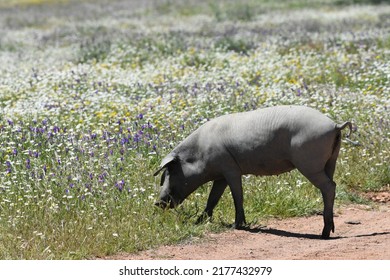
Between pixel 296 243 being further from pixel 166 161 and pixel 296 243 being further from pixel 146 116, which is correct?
pixel 146 116

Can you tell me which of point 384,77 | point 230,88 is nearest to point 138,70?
point 230,88

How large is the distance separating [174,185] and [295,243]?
161 cm

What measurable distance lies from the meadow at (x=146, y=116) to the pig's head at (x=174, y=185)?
0.43ft

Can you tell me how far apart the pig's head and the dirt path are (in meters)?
0.74

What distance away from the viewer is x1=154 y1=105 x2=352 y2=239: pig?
9.12 meters

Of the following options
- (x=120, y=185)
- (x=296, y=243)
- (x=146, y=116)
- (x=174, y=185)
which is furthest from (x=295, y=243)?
(x=146, y=116)


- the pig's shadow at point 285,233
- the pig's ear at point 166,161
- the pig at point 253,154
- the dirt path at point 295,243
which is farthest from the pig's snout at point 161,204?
the pig's shadow at point 285,233

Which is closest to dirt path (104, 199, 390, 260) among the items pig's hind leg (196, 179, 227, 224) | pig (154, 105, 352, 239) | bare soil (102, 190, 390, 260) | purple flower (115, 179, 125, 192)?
bare soil (102, 190, 390, 260)

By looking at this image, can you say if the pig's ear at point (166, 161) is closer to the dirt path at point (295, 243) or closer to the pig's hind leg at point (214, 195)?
the pig's hind leg at point (214, 195)

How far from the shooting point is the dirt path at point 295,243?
8391 millimetres

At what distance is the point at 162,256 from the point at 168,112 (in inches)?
202

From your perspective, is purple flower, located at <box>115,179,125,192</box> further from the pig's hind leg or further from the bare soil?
the bare soil

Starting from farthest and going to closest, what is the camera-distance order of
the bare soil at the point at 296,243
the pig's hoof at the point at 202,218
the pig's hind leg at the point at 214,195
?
the pig's hind leg at the point at 214,195
the pig's hoof at the point at 202,218
the bare soil at the point at 296,243

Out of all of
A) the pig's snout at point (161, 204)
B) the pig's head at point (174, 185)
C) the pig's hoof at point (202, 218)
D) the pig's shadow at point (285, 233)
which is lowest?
the pig's shadow at point (285, 233)
